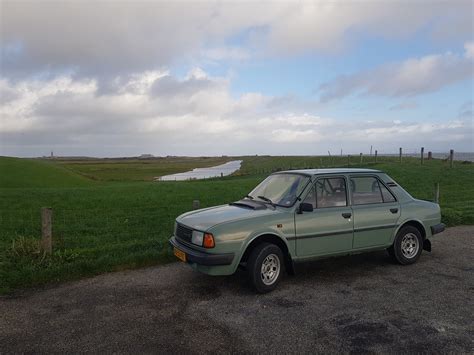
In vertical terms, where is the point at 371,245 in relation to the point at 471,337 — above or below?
above

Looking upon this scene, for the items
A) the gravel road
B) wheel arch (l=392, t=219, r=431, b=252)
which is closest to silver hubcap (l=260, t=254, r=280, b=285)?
the gravel road

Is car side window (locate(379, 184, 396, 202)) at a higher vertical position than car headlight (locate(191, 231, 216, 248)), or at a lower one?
higher

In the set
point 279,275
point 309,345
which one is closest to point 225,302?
point 279,275

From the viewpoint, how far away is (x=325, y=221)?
596 centimetres

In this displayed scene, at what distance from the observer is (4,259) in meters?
6.50

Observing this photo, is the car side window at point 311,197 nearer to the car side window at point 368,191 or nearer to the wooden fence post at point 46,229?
Result: the car side window at point 368,191

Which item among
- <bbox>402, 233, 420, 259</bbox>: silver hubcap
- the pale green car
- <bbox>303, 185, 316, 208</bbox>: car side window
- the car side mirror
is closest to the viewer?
the pale green car

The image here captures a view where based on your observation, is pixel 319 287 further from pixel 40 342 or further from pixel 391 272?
pixel 40 342

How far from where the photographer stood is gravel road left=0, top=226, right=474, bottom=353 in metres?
4.02

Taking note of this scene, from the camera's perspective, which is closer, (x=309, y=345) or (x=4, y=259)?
(x=309, y=345)

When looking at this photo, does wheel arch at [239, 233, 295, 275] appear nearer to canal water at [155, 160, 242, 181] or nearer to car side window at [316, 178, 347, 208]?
car side window at [316, 178, 347, 208]

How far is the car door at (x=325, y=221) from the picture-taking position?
5785mm

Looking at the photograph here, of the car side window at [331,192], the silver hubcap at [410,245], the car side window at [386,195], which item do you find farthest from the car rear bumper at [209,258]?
the silver hubcap at [410,245]

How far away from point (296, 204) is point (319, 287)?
1.29 metres
